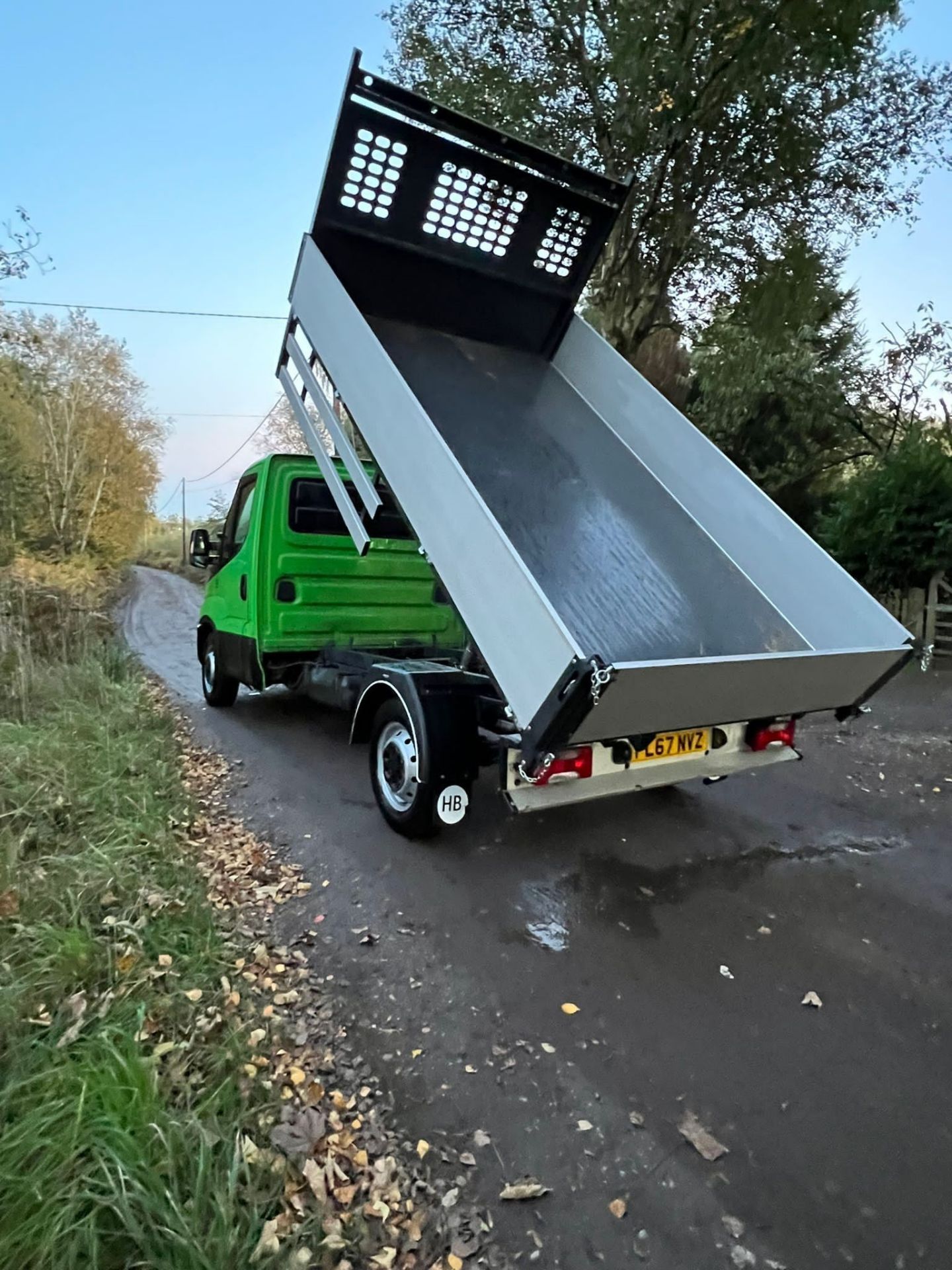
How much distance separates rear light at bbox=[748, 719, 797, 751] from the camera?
12.3ft

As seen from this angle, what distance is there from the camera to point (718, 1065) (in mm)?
2525

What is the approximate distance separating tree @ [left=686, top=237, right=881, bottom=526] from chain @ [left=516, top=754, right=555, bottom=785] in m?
8.91

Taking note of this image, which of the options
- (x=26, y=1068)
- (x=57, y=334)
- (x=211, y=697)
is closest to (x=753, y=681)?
(x=26, y=1068)

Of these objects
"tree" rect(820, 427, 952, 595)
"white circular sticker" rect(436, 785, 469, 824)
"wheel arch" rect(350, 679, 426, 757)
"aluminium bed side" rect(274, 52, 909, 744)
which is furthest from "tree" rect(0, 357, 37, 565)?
"tree" rect(820, 427, 952, 595)

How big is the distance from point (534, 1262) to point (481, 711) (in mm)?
2248

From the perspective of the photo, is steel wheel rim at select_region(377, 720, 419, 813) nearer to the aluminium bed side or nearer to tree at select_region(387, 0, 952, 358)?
the aluminium bed side

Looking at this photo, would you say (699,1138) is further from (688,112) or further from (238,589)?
(688,112)

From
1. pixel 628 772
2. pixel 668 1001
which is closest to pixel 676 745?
pixel 628 772

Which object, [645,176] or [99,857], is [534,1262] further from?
[645,176]

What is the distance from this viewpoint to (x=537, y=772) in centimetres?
288

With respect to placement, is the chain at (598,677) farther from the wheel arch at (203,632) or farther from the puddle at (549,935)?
the wheel arch at (203,632)

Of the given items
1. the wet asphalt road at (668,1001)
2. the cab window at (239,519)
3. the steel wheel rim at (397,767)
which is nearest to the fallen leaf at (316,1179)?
the wet asphalt road at (668,1001)

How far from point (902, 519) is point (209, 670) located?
9.07 m

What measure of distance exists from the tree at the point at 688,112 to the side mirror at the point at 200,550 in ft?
18.9
